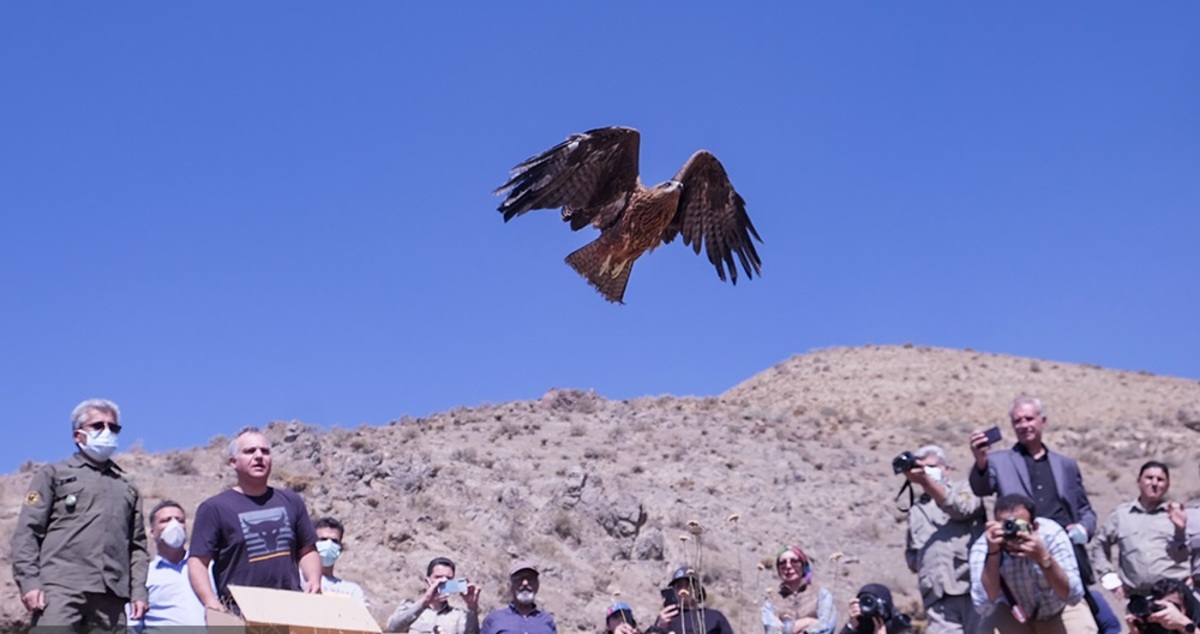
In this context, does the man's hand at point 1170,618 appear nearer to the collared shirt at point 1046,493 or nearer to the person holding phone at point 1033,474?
the person holding phone at point 1033,474

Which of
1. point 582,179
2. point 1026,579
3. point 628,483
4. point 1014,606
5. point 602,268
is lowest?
point 1014,606

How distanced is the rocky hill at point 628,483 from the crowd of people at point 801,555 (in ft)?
12.7

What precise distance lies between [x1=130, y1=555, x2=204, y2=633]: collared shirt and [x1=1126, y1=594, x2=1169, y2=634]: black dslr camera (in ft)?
14.0

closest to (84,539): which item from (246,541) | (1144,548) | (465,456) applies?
(246,541)

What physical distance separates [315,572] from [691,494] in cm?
2577

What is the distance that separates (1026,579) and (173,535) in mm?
4020

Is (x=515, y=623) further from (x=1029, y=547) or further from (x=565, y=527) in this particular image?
(x=565, y=527)

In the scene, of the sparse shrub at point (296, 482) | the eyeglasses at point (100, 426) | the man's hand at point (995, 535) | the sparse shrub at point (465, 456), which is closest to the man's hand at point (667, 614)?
the man's hand at point (995, 535)

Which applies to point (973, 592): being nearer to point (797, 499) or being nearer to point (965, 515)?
point (965, 515)

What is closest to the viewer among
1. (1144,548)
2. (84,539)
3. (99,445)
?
(84,539)

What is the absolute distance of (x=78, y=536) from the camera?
6004 mm

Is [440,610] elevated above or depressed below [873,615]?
above

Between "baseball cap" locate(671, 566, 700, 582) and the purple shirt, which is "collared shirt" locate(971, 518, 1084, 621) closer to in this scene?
"baseball cap" locate(671, 566, 700, 582)

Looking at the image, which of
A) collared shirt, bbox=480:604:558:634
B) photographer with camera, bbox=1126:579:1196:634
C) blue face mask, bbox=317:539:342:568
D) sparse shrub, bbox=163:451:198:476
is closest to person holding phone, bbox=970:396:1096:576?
photographer with camera, bbox=1126:579:1196:634
